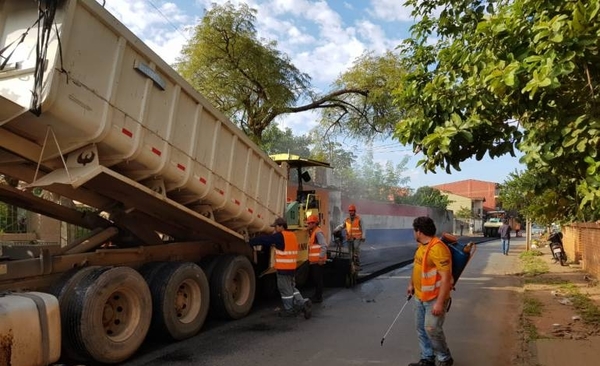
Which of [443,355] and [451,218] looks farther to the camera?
[451,218]

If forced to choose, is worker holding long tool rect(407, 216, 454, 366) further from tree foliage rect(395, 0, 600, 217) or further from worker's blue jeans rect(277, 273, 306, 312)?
worker's blue jeans rect(277, 273, 306, 312)

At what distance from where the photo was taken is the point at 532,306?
8.86 m

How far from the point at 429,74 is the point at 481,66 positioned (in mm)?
908

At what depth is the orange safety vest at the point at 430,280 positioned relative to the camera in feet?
16.6

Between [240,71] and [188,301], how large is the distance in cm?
908

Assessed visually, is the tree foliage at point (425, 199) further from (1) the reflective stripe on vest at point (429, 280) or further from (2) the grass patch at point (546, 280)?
(1) the reflective stripe on vest at point (429, 280)

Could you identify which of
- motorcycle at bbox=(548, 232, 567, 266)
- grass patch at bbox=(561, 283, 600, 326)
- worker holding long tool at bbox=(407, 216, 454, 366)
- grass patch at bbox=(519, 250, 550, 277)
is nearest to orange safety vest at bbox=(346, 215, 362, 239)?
A: grass patch at bbox=(561, 283, 600, 326)

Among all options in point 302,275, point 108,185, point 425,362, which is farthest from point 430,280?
point 302,275

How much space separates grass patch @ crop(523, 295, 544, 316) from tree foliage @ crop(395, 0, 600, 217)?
12.7 feet

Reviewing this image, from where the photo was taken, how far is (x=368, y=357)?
233 inches

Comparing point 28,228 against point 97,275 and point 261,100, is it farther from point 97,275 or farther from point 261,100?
point 97,275

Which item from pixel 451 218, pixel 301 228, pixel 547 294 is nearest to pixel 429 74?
pixel 301 228

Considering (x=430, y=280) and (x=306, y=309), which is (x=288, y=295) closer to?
(x=306, y=309)

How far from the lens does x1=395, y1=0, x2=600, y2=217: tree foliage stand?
3.55 m
